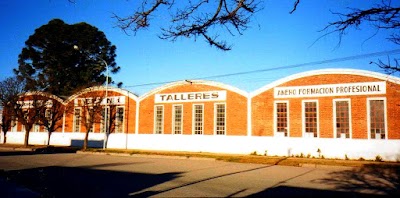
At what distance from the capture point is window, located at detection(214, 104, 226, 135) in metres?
28.2

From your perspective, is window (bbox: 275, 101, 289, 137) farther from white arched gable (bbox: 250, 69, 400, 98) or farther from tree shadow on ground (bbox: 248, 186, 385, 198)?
tree shadow on ground (bbox: 248, 186, 385, 198)

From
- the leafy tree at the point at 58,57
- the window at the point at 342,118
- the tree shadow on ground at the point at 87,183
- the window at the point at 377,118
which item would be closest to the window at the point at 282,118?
the window at the point at 342,118

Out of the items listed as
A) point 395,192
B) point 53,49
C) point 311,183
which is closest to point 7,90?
point 53,49

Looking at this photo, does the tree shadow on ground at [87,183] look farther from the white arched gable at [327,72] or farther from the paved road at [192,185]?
the white arched gable at [327,72]

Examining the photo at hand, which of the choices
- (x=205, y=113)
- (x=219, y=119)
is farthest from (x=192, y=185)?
(x=205, y=113)

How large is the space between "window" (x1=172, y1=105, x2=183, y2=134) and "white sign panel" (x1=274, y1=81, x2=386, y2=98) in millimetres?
9136

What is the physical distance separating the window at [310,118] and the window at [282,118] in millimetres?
1329

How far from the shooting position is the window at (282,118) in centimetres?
2542

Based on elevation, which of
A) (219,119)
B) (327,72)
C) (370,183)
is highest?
(327,72)

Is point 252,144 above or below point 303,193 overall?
above

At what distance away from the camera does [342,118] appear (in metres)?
23.5

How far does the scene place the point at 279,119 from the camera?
2578 centimetres

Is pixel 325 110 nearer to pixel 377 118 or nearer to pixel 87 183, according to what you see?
pixel 377 118

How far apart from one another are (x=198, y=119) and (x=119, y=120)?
903 cm
